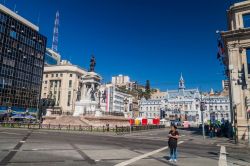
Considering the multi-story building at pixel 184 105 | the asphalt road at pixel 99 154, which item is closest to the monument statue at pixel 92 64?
the asphalt road at pixel 99 154

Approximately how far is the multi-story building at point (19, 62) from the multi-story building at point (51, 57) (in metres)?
33.4

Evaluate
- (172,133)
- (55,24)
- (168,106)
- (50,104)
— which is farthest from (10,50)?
(168,106)

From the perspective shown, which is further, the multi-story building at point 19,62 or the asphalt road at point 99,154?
the multi-story building at point 19,62

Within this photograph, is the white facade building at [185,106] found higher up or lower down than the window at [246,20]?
lower down

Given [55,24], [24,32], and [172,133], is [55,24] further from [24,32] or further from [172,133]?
[172,133]

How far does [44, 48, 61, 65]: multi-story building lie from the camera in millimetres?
124438

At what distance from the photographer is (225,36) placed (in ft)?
102

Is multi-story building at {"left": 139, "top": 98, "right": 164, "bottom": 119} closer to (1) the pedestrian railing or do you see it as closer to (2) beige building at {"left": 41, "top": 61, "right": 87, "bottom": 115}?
(2) beige building at {"left": 41, "top": 61, "right": 87, "bottom": 115}

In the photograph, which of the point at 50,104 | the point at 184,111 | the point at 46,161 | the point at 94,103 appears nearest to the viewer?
the point at 46,161

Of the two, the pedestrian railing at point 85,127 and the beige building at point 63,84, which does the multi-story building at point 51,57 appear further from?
the pedestrian railing at point 85,127

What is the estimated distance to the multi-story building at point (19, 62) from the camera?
7350 cm

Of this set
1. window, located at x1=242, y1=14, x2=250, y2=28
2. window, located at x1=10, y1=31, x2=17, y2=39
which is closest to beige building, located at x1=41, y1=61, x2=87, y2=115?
window, located at x1=10, y1=31, x2=17, y2=39

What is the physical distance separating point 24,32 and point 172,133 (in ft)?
275

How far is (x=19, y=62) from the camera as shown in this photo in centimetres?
7981
